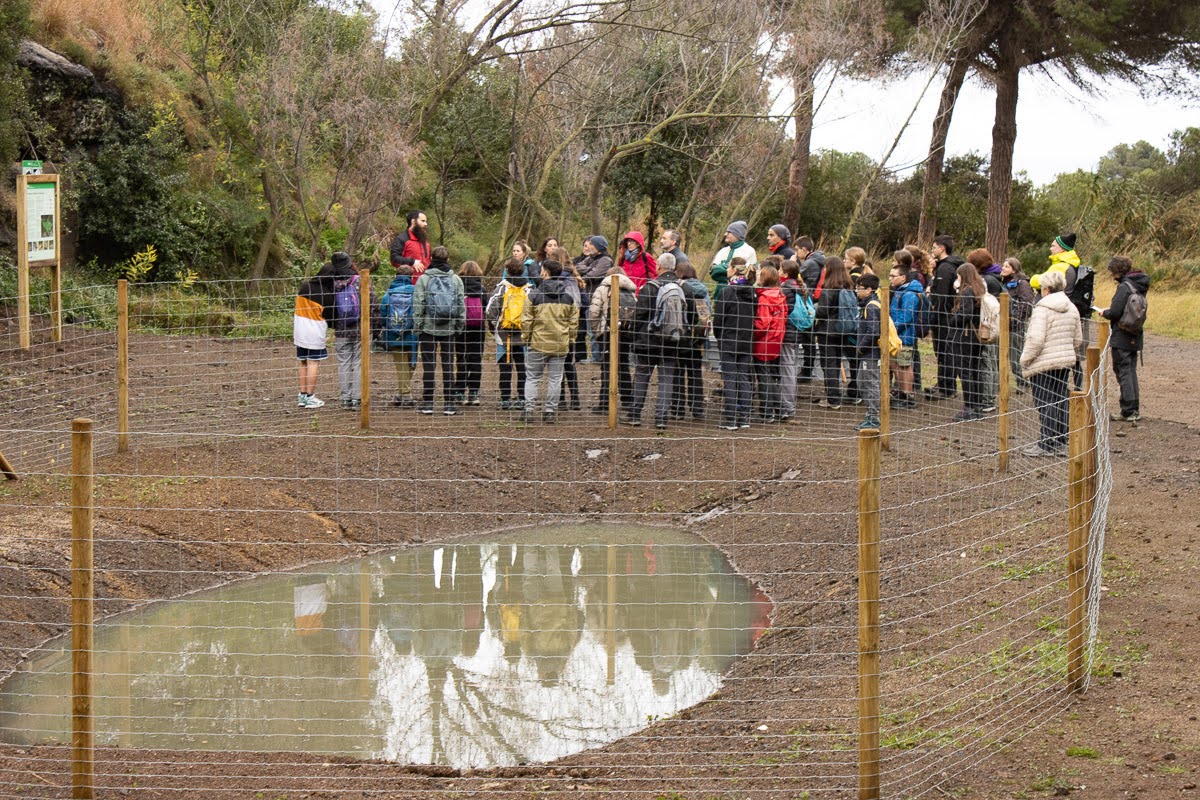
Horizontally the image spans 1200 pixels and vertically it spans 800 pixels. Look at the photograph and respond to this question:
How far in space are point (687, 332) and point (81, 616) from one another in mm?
9707

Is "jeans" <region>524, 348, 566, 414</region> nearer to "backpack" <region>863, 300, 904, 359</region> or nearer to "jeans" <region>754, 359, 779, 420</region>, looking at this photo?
"jeans" <region>754, 359, 779, 420</region>

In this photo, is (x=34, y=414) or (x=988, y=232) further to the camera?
(x=988, y=232)

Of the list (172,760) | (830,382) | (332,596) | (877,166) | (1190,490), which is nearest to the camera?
(172,760)

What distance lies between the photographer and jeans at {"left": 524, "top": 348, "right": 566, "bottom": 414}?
1508cm

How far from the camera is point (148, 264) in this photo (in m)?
21.8

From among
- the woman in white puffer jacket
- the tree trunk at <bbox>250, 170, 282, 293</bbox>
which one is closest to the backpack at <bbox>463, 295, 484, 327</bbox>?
the woman in white puffer jacket

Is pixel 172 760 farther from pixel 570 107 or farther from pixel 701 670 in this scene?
pixel 570 107

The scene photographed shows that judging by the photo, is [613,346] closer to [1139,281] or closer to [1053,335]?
[1053,335]

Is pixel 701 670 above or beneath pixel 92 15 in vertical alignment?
beneath

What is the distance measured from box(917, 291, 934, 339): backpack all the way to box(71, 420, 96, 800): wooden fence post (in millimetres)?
10554

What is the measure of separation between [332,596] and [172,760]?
4.02m

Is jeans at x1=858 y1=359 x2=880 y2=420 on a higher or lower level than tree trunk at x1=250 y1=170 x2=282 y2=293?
lower

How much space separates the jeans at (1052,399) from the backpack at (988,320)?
2.58ft

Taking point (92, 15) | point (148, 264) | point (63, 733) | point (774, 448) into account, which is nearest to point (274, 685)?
point (63, 733)
